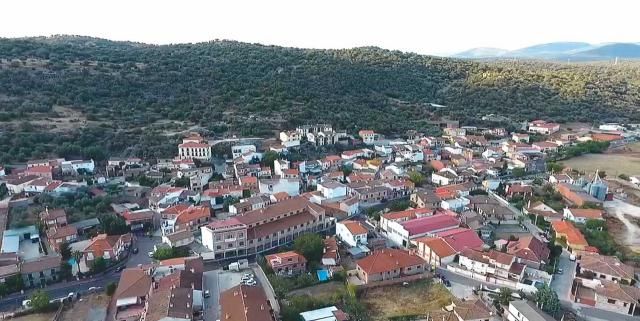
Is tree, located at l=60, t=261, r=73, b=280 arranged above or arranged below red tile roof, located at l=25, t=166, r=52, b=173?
below

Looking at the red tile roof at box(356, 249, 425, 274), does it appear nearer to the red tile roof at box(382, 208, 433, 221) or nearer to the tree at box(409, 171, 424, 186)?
the red tile roof at box(382, 208, 433, 221)

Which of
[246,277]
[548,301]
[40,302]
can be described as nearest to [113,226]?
[40,302]

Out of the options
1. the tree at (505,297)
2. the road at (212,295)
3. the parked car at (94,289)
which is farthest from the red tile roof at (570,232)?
the parked car at (94,289)

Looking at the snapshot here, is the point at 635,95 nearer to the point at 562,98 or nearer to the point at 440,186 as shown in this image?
the point at 562,98

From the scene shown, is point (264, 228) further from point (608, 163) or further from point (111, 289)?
point (608, 163)

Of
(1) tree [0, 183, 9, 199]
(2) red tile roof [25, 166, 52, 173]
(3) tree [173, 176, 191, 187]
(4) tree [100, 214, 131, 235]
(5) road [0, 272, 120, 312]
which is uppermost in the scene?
(2) red tile roof [25, 166, 52, 173]

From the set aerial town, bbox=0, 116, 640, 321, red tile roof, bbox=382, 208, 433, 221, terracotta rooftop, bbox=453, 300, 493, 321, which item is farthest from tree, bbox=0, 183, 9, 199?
terracotta rooftop, bbox=453, 300, 493, 321

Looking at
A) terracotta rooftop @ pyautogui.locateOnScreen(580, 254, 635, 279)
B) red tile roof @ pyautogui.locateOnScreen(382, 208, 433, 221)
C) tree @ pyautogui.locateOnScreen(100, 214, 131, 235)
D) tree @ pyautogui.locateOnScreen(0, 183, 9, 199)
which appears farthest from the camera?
tree @ pyautogui.locateOnScreen(0, 183, 9, 199)
